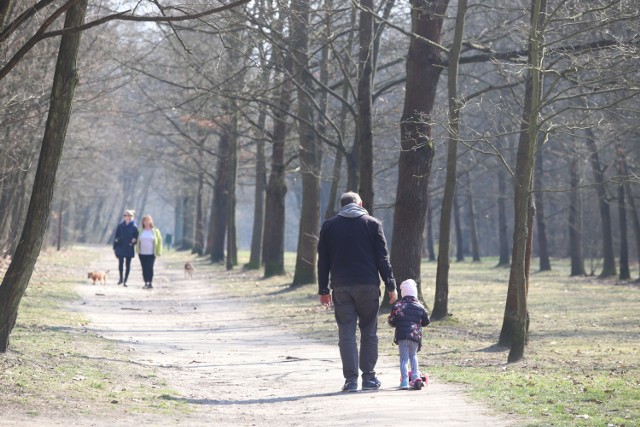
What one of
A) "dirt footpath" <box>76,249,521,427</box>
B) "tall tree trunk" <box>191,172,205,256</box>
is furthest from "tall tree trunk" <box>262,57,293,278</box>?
"tall tree trunk" <box>191,172,205,256</box>

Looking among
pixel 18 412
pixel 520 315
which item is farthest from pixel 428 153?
pixel 18 412

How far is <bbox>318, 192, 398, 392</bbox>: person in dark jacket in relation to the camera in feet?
36.1

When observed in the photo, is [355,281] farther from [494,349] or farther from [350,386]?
[494,349]

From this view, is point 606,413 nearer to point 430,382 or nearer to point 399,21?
point 430,382

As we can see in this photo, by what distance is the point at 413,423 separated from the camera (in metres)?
8.79

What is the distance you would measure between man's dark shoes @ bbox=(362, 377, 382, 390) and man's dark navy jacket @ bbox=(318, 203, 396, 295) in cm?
96

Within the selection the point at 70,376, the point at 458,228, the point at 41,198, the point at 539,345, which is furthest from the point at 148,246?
the point at 458,228

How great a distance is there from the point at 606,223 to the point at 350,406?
32680 millimetres

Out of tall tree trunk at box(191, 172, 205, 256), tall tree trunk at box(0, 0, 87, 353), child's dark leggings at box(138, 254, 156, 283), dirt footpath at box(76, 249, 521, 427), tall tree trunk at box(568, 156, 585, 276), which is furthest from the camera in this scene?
tall tree trunk at box(191, 172, 205, 256)

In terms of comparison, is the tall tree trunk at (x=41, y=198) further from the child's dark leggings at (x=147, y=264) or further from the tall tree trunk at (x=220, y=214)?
the tall tree trunk at (x=220, y=214)

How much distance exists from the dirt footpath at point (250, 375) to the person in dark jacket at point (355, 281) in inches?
14.9

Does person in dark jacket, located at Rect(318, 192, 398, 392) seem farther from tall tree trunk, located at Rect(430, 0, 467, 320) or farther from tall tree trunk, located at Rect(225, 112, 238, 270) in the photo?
tall tree trunk, located at Rect(225, 112, 238, 270)

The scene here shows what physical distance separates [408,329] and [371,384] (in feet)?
2.25

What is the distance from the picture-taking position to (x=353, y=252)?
1108cm
